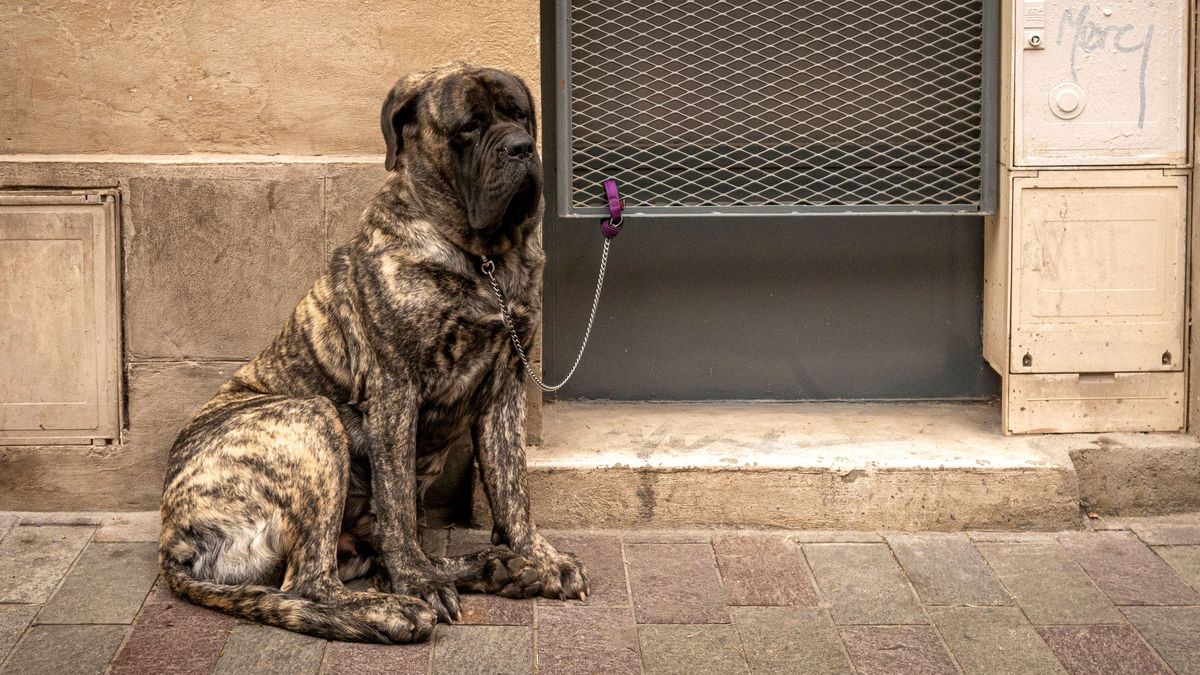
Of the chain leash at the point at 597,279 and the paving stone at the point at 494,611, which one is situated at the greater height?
the chain leash at the point at 597,279

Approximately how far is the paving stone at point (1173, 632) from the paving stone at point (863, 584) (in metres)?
0.63

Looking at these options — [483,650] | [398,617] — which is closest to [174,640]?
[398,617]

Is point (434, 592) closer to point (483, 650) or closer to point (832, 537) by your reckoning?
point (483, 650)

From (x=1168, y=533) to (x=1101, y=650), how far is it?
1.11 meters

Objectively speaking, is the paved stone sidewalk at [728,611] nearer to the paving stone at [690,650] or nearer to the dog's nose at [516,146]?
the paving stone at [690,650]

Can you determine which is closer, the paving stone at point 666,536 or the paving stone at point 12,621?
the paving stone at point 12,621

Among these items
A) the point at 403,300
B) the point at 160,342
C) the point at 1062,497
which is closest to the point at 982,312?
the point at 1062,497

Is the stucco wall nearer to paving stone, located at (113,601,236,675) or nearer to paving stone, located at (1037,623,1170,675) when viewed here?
paving stone, located at (113,601,236,675)

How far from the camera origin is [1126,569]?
14.7ft

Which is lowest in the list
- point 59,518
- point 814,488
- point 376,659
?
point 376,659

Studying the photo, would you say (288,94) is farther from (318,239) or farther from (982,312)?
(982,312)

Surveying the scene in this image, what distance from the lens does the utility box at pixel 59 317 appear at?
15.9 ft

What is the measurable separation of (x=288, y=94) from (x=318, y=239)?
0.51m

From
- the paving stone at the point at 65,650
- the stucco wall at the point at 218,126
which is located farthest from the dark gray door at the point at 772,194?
the paving stone at the point at 65,650
